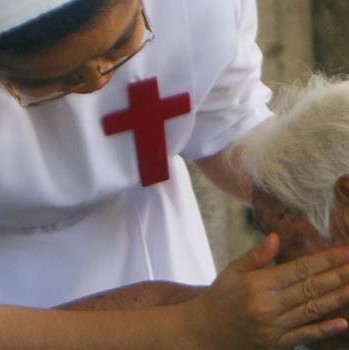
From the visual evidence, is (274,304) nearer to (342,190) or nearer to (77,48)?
(342,190)

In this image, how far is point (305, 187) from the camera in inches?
80.2

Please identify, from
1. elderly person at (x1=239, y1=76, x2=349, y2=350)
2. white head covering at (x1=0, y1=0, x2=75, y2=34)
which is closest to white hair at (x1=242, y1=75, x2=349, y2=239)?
elderly person at (x1=239, y1=76, x2=349, y2=350)

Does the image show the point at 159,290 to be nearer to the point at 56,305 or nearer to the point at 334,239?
the point at 56,305

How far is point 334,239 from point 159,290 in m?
0.37

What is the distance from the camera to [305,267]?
1903 millimetres

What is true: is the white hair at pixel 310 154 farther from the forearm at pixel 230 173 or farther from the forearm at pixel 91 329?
the forearm at pixel 91 329

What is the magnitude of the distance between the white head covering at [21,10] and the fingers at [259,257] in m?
0.44

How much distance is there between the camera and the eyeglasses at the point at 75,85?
1897 millimetres

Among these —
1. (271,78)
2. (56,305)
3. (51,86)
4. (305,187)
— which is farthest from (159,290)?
(271,78)

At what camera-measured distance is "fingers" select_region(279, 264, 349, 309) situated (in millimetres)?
1882

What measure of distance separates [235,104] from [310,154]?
0.34 metres

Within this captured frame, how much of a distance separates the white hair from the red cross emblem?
0.47 ft

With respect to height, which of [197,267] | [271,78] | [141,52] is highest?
[141,52]

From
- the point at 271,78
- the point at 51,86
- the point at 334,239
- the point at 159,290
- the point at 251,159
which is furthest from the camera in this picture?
the point at 271,78
